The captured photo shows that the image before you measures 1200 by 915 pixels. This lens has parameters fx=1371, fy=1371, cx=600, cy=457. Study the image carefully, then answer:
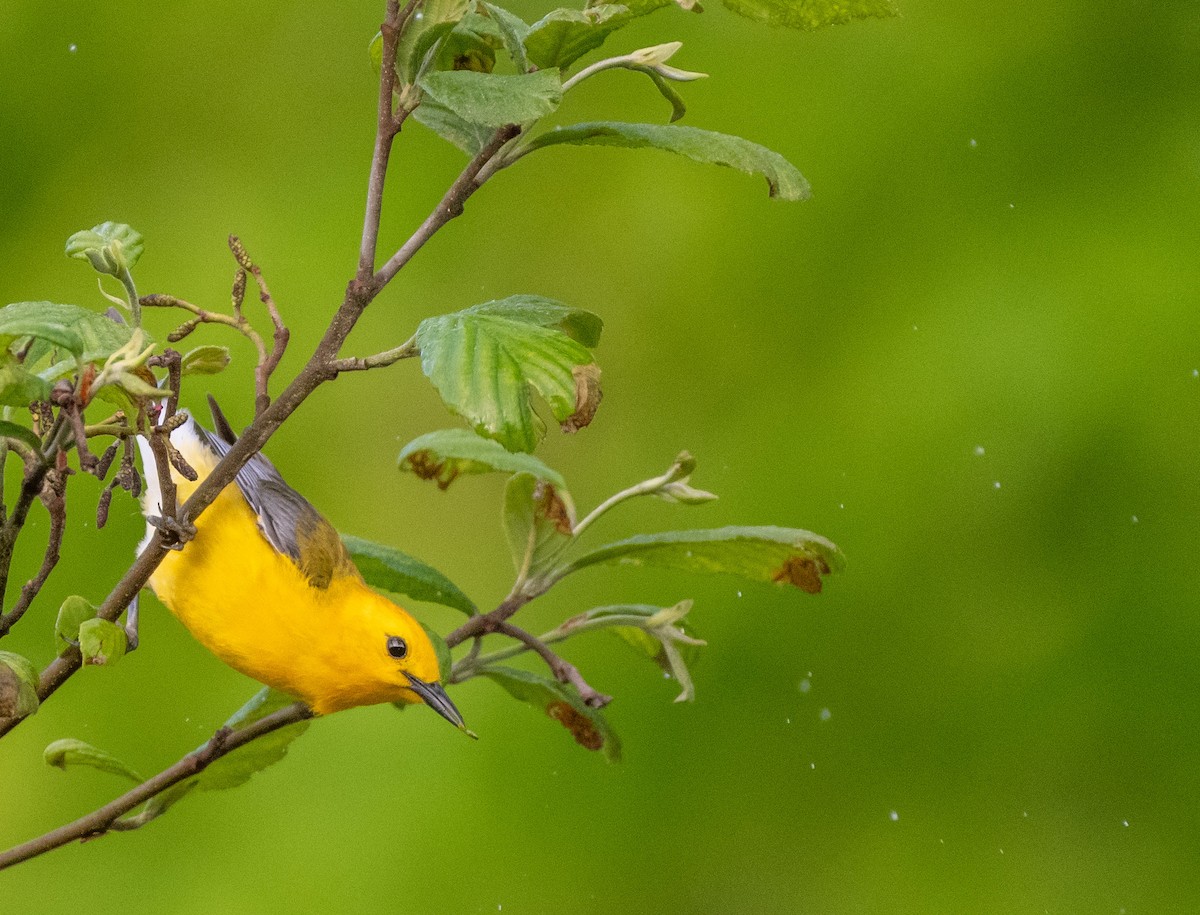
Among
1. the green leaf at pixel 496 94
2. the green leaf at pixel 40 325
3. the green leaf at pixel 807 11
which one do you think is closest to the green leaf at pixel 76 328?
the green leaf at pixel 40 325

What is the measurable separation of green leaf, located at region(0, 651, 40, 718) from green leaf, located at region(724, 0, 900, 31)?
0.30m

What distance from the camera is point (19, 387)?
36 centimetres

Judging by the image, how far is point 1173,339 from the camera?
1.45m

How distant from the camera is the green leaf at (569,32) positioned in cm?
41

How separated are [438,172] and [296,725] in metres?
1.03

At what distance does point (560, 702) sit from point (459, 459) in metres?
0.13

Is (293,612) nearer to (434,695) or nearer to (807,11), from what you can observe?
(434,695)

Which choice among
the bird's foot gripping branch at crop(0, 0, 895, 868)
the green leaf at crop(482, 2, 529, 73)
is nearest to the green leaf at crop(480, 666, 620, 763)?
the bird's foot gripping branch at crop(0, 0, 895, 868)

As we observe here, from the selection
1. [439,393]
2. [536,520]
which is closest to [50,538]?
[439,393]

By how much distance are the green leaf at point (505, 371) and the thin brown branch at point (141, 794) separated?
19 centimetres

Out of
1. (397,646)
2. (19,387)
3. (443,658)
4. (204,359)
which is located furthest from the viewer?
(397,646)

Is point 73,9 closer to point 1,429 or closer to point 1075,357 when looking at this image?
point 1075,357

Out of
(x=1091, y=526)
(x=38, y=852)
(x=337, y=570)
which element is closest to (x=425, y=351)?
(x=38, y=852)

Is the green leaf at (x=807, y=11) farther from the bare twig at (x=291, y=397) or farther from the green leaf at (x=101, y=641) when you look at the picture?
the green leaf at (x=101, y=641)
